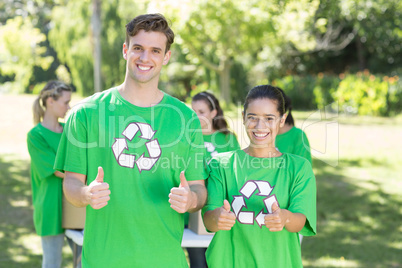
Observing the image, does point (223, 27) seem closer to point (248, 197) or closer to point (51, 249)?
point (51, 249)

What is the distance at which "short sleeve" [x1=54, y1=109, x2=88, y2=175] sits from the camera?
2002mm

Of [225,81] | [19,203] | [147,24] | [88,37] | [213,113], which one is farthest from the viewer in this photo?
[88,37]

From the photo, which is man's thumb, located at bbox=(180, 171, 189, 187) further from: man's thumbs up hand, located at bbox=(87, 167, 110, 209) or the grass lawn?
the grass lawn

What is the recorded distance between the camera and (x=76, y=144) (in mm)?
2006

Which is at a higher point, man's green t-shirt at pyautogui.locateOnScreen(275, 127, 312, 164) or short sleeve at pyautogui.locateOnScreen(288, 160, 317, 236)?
man's green t-shirt at pyautogui.locateOnScreen(275, 127, 312, 164)

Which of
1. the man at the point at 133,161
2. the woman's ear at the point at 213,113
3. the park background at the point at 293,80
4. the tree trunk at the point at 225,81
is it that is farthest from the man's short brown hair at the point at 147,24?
the tree trunk at the point at 225,81

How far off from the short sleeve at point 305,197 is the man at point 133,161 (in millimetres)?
529

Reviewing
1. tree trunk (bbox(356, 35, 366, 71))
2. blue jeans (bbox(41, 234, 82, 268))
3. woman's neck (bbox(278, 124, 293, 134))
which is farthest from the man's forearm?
tree trunk (bbox(356, 35, 366, 71))

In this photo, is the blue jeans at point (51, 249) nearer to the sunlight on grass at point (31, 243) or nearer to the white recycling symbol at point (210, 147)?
the white recycling symbol at point (210, 147)

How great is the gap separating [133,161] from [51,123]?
6.18 feet

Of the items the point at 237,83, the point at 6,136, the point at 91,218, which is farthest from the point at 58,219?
the point at 237,83

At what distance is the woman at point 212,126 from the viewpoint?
154 inches

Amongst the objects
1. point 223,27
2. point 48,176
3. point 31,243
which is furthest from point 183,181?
point 223,27

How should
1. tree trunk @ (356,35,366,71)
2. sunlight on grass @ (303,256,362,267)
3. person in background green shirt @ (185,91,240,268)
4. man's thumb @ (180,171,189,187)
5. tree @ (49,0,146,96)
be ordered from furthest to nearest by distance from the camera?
tree trunk @ (356,35,366,71)
tree @ (49,0,146,96)
sunlight on grass @ (303,256,362,267)
person in background green shirt @ (185,91,240,268)
man's thumb @ (180,171,189,187)
